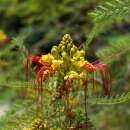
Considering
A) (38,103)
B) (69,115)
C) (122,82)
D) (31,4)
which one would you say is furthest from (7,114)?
(31,4)

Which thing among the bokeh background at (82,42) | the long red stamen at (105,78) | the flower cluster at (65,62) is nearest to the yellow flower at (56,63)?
the flower cluster at (65,62)

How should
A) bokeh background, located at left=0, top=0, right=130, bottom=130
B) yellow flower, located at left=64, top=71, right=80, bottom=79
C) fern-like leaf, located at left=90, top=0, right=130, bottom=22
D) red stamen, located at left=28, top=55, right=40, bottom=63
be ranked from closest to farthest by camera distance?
yellow flower, located at left=64, top=71, right=80, bottom=79 < fern-like leaf, located at left=90, top=0, right=130, bottom=22 < red stamen, located at left=28, top=55, right=40, bottom=63 < bokeh background, located at left=0, top=0, right=130, bottom=130

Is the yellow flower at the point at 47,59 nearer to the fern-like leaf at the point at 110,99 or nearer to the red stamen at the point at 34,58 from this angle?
the red stamen at the point at 34,58

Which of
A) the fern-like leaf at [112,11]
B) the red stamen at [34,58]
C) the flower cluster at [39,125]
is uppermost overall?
the fern-like leaf at [112,11]

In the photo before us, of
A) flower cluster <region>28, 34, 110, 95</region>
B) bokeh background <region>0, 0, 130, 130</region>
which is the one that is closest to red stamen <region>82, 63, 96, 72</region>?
flower cluster <region>28, 34, 110, 95</region>

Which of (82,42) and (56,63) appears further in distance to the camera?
(82,42)

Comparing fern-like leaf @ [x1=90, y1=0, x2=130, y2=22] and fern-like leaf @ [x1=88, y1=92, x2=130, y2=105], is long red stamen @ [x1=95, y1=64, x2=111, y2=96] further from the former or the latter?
fern-like leaf @ [x1=90, y1=0, x2=130, y2=22]

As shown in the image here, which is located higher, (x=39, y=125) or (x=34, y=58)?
(x=34, y=58)

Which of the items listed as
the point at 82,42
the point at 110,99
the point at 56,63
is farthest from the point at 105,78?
the point at 82,42

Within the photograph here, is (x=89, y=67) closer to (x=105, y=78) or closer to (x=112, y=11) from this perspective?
(x=105, y=78)

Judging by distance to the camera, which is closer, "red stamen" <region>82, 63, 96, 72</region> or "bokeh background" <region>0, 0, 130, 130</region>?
"red stamen" <region>82, 63, 96, 72</region>

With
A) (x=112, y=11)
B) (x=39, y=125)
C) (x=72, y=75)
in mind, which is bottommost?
(x=39, y=125)

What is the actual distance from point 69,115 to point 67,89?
0.08 meters

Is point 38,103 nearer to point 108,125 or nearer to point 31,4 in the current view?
point 108,125
